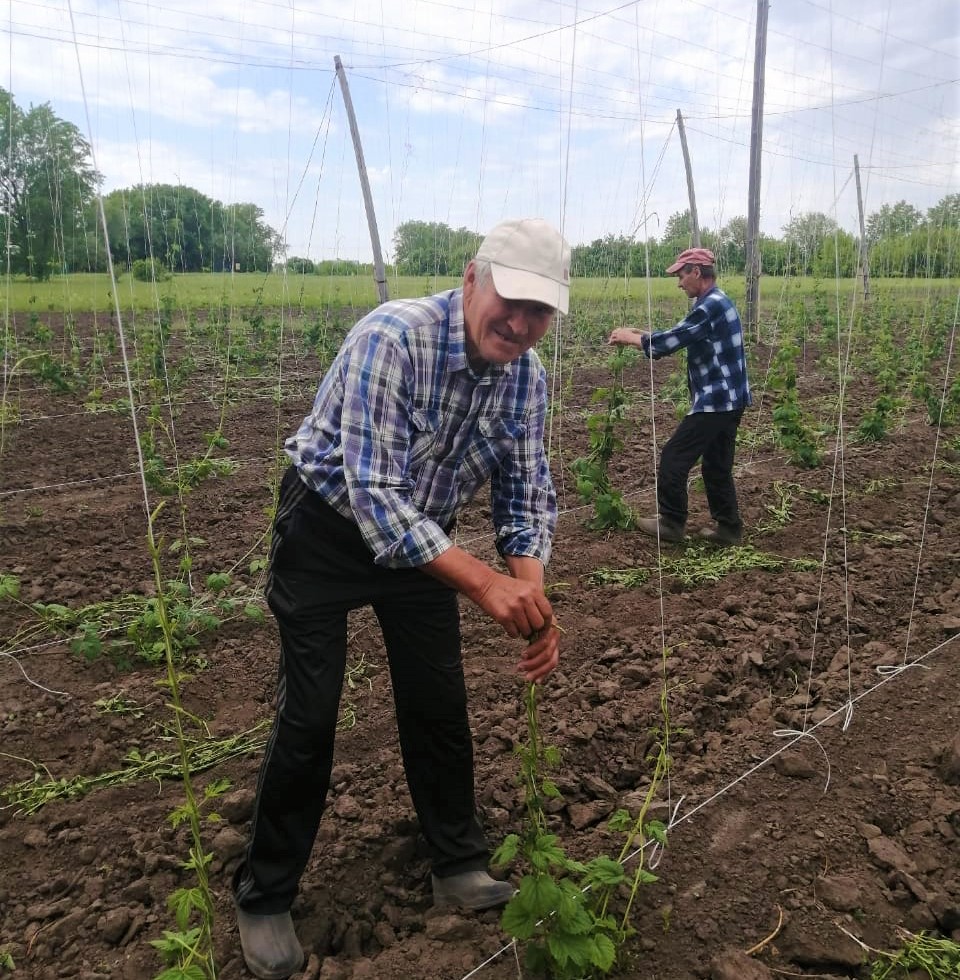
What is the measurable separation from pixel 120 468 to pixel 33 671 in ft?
9.31

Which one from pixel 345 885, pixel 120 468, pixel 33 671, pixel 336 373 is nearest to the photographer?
pixel 336 373

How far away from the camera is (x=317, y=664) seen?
72.7 inches

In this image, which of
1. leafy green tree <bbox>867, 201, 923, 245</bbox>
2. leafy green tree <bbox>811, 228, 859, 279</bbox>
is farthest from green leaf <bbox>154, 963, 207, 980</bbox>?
leafy green tree <bbox>867, 201, 923, 245</bbox>

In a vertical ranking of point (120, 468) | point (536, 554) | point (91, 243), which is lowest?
point (120, 468)

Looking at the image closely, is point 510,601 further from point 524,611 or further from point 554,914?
point 554,914

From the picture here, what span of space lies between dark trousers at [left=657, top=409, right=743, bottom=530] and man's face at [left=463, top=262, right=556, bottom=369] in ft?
9.19

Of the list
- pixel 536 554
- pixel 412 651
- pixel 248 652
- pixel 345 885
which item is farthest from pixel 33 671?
pixel 536 554

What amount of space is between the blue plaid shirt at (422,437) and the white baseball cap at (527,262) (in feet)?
0.53

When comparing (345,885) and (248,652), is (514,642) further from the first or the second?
(345,885)

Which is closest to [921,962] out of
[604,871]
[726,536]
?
[604,871]

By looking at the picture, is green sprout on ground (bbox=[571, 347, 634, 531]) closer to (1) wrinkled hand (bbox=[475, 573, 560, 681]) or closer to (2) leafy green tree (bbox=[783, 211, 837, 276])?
(1) wrinkled hand (bbox=[475, 573, 560, 681])

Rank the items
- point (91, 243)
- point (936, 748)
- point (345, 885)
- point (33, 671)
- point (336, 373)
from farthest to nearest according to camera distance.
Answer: point (91, 243)
point (33, 671)
point (936, 748)
point (345, 885)
point (336, 373)

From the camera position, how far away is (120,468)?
584cm

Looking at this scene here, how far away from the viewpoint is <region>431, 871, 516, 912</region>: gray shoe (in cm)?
204
